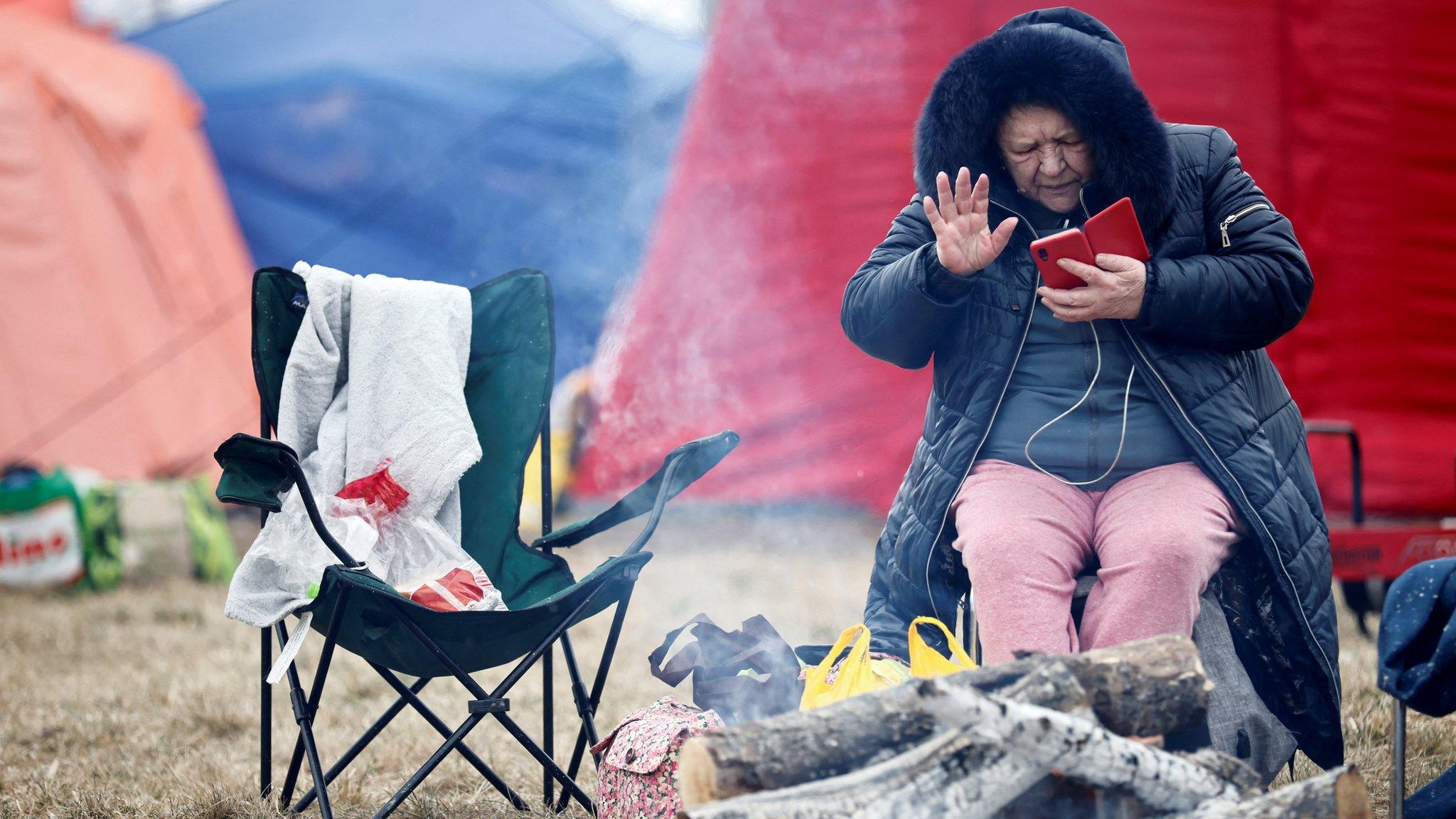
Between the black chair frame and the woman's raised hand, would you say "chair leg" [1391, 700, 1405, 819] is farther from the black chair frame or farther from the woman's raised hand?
the black chair frame

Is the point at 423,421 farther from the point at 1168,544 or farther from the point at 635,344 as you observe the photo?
the point at 635,344

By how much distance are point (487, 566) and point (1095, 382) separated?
1.11 metres

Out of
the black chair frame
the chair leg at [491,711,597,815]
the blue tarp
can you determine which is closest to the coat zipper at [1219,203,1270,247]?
the black chair frame

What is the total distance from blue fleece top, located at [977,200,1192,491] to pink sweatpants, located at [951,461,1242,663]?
4 cm

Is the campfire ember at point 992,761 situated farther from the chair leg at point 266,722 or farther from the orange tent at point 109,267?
the orange tent at point 109,267

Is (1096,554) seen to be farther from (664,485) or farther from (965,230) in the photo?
(664,485)

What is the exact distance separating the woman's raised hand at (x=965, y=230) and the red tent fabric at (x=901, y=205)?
2.72 m

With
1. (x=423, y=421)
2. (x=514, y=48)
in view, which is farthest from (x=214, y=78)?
(x=423, y=421)

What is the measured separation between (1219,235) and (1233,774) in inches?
32.8

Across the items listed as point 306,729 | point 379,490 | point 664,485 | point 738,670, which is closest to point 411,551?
point 379,490

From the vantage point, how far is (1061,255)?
169 centimetres

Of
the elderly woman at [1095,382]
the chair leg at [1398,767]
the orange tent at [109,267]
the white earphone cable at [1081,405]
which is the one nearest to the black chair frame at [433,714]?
the elderly woman at [1095,382]

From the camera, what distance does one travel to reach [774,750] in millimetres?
1254

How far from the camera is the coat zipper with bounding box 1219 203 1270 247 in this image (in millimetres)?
1806
